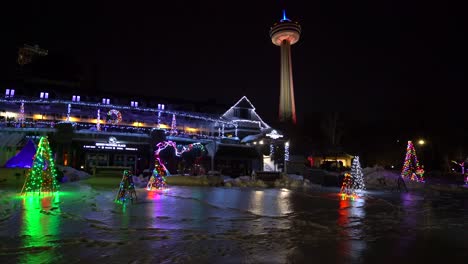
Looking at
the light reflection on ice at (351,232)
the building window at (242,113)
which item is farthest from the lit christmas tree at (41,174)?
the building window at (242,113)

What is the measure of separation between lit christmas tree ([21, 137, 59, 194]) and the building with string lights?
1406cm

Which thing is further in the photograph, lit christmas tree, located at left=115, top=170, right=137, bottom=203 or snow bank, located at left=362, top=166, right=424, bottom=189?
snow bank, located at left=362, top=166, right=424, bottom=189

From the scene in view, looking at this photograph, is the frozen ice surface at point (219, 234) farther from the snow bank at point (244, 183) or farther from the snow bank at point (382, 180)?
A: the snow bank at point (382, 180)

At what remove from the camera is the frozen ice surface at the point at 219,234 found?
21.4 feet

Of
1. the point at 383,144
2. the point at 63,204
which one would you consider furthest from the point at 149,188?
the point at 383,144

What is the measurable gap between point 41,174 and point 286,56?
65122mm

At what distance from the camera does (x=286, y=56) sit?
249ft

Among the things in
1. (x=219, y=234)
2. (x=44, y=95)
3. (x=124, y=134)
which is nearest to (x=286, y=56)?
(x=124, y=134)

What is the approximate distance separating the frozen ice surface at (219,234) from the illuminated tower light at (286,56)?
178ft

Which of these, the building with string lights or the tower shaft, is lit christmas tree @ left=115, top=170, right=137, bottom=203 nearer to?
the building with string lights

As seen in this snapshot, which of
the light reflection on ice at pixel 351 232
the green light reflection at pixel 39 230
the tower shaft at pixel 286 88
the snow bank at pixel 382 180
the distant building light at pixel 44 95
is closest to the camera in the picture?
the green light reflection at pixel 39 230

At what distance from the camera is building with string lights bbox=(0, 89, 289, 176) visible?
107 feet

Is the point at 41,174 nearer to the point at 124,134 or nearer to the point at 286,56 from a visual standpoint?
the point at 124,134

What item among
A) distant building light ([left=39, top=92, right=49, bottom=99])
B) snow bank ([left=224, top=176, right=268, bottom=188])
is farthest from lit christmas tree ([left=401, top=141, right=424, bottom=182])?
distant building light ([left=39, top=92, right=49, bottom=99])
